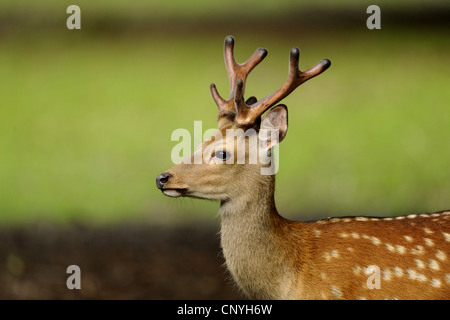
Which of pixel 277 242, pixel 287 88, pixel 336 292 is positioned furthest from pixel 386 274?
pixel 287 88

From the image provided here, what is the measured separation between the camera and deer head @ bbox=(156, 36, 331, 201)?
3.77 metres

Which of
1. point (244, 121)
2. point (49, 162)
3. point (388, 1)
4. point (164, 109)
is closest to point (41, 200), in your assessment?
point (49, 162)

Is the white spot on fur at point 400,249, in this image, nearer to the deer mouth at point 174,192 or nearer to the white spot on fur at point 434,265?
the white spot on fur at point 434,265

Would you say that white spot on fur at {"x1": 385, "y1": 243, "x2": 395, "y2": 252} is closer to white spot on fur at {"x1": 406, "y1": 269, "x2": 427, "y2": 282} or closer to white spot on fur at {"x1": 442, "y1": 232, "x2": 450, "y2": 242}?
white spot on fur at {"x1": 406, "y1": 269, "x2": 427, "y2": 282}

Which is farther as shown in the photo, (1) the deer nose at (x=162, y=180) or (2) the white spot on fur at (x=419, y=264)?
(2) the white spot on fur at (x=419, y=264)

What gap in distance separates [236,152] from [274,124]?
240 millimetres

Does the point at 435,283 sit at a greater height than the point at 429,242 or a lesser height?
lesser

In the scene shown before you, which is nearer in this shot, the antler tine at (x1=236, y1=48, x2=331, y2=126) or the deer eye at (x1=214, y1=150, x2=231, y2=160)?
the antler tine at (x1=236, y1=48, x2=331, y2=126)

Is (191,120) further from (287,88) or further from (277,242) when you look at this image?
(287,88)

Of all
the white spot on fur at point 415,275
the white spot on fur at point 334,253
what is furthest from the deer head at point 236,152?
the white spot on fur at point 415,275

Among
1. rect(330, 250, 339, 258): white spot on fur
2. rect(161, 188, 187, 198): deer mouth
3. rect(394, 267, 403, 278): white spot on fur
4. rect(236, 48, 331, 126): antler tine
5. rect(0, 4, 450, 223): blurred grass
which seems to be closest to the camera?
rect(236, 48, 331, 126): antler tine

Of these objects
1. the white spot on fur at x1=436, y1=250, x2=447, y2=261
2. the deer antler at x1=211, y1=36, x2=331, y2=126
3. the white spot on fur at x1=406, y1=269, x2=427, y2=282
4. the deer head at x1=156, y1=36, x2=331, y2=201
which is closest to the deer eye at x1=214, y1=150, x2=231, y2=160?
the deer head at x1=156, y1=36, x2=331, y2=201

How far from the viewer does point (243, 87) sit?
392 cm

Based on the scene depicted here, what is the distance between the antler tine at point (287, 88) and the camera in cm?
364
